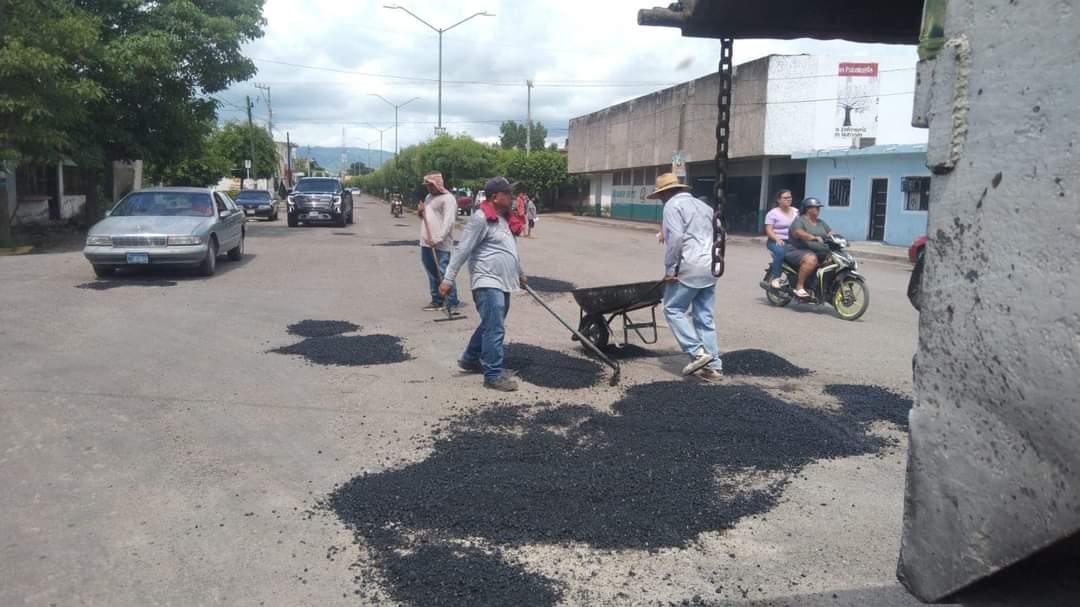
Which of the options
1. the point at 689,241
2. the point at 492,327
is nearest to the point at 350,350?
the point at 492,327

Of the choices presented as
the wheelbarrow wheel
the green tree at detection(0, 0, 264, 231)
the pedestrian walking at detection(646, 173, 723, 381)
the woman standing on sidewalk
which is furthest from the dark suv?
the pedestrian walking at detection(646, 173, 723, 381)

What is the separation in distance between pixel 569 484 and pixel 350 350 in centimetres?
415

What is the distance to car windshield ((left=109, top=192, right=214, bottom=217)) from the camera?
548 inches

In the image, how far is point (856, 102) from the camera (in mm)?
30672

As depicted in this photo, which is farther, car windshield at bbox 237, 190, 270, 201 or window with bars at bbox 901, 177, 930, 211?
car windshield at bbox 237, 190, 270, 201

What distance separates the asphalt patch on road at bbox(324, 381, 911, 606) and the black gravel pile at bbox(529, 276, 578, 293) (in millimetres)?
7049

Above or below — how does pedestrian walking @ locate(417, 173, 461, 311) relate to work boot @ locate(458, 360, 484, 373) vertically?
above

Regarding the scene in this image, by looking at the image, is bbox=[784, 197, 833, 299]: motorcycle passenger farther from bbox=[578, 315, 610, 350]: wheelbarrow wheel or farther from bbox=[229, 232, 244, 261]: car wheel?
bbox=[229, 232, 244, 261]: car wheel

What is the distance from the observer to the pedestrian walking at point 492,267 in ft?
22.3

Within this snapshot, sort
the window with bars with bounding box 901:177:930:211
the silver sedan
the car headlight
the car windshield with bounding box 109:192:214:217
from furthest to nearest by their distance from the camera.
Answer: the window with bars with bounding box 901:177:930:211 < the car windshield with bounding box 109:192:214:217 < the car headlight < the silver sedan

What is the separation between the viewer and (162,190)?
14469mm

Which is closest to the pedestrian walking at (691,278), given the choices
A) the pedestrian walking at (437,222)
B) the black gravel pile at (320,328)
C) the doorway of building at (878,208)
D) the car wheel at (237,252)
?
the pedestrian walking at (437,222)

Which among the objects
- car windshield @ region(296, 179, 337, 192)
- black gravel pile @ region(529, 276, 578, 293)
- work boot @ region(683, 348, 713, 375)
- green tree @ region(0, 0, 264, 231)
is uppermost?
green tree @ region(0, 0, 264, 231)

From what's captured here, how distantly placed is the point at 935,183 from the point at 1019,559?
2.68 feet
